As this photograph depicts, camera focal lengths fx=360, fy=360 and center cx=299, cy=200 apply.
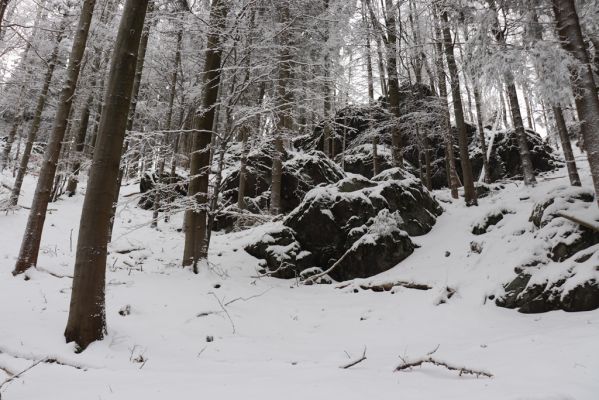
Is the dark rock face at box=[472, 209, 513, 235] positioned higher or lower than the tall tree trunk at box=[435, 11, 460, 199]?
lower

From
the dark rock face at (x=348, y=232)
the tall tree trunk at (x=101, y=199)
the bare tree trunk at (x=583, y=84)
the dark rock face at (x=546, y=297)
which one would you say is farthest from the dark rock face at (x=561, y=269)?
the tall tree trunk at (x=101, y=199)

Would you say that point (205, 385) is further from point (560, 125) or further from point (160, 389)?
point (560, 125)

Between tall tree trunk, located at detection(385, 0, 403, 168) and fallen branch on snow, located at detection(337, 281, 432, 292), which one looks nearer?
fallen branch on snow, located at detection(337, 281, 432, 292)

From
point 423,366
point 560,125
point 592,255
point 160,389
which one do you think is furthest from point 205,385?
point 560,125

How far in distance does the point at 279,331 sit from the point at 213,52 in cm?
702

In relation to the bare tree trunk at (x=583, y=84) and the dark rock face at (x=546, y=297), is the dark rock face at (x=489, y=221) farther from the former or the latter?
the bare tree trunk at (x=583, y=84)

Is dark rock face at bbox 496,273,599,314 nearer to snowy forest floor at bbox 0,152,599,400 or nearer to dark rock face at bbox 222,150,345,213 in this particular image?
snowy forest floor at bbox 0,152,599,400

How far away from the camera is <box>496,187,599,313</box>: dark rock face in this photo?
5742 mm

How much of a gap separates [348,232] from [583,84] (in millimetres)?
6345

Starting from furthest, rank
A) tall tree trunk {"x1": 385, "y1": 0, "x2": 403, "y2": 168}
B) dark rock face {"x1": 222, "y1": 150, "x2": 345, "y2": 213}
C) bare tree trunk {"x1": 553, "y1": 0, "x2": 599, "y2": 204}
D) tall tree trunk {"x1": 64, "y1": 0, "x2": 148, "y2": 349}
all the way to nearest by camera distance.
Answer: dark rock face {"x1": 222, "y1": 150, "x2": 345, "y2": 213} < tall tree trunk {"x1": 385, "y1": 0, "x2": 403, "y2": 168} < bare tree trunk {"x1": 553, "y1": 0, "x2": 599, "y2": 204} < tall tree trunk {"x1": 64, "y1": 0, "x2": 148, "y2": 349}

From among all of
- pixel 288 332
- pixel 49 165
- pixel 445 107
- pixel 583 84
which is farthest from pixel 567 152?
pixel 49 165

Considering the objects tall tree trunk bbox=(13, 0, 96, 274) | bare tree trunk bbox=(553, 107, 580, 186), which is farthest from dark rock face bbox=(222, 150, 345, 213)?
bare tree trunk bbox=(553, 107, 580, 186)

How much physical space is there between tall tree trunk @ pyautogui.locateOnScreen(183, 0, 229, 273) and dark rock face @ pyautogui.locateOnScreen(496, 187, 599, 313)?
6506mm

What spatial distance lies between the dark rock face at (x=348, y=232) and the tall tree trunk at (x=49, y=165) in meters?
5.20
